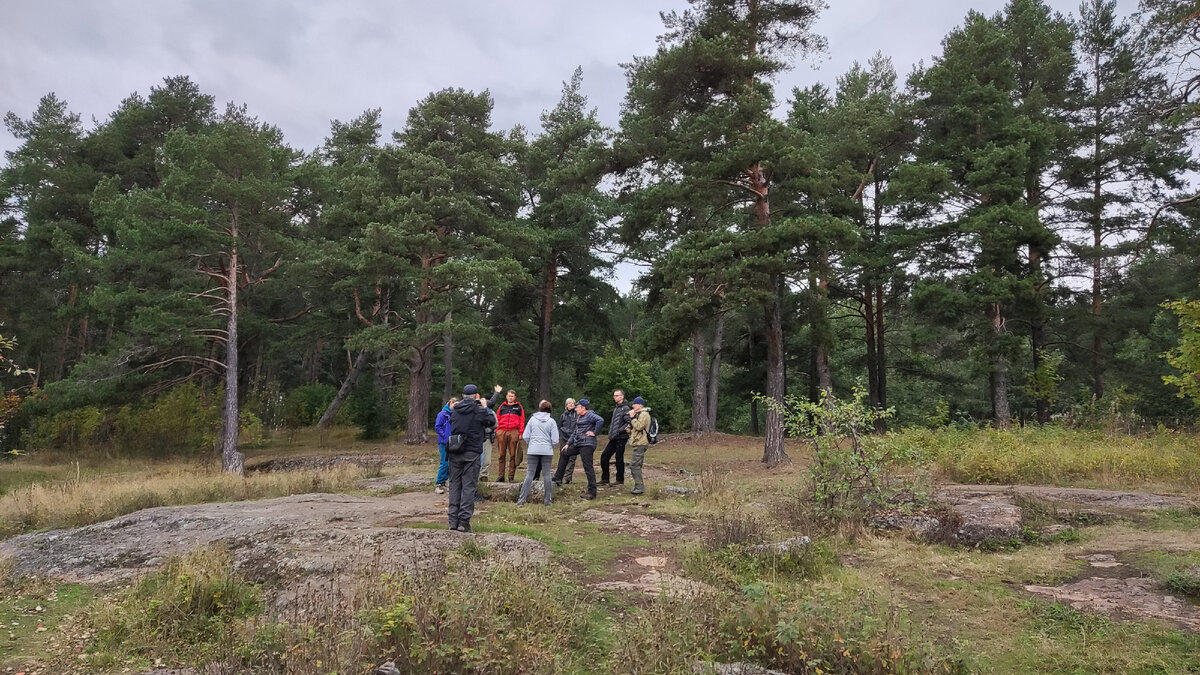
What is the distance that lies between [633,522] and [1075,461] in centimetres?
771

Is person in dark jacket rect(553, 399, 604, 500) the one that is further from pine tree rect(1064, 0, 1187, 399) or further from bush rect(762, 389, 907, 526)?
pine tree rect(1064, 0, 1187, 399)

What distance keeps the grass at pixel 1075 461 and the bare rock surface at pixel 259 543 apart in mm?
5958

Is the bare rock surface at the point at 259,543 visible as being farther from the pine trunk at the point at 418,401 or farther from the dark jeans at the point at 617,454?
the pine trunk at the point at 418,401

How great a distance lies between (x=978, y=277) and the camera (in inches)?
714

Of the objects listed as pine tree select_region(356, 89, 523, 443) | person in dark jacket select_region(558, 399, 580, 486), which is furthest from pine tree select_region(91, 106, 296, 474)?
person in dark jacket select_region(558, 399, 580, 486)

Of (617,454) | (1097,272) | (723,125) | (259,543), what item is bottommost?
(259,543)

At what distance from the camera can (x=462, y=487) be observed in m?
7.63

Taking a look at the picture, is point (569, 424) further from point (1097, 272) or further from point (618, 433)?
point (1097, 272)

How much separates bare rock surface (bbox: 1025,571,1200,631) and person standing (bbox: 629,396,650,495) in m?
5.94

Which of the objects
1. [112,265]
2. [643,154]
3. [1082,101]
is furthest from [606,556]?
[1082,101]

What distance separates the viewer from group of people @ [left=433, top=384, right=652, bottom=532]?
7648 mm

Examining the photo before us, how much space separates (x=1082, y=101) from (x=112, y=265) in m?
31.3

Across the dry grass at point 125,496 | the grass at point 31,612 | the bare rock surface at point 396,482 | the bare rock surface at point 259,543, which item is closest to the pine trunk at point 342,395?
the dry grass at point 125,496

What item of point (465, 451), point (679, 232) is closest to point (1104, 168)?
point (679, 232)
